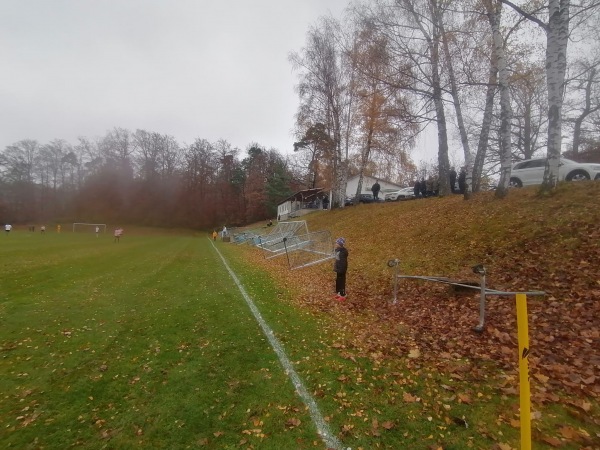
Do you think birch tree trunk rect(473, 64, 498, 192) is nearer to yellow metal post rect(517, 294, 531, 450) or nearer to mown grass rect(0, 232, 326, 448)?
mown grass rect(0, 232, 326, 448)

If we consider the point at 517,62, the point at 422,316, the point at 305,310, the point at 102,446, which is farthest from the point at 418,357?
the point at 517,62

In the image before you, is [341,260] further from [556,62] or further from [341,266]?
[556,62]

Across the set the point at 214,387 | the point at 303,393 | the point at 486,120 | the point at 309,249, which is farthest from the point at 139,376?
the point at 486,120

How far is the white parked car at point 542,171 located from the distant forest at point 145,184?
49271mm

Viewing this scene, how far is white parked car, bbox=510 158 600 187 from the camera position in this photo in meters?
13.4

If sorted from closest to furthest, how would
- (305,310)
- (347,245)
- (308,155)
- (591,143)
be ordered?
(305,310), (347,245), (591,143), (308,155)

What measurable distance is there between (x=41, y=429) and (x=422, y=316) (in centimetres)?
646

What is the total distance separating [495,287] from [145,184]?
65.1 m

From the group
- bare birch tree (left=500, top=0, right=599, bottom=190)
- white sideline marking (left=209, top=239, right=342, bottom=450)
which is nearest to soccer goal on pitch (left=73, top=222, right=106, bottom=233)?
white sideline marking (left=209, top=239, right=342, bottom=450)

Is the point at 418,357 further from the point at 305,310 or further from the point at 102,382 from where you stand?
the point at 102,382

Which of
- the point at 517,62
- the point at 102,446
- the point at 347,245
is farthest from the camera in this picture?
the point at 347,245

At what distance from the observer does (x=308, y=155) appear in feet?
172

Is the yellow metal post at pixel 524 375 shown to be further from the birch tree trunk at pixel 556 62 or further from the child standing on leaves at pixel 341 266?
the birch tree trunk at pixel 556 62

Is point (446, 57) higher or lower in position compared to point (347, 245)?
higher
